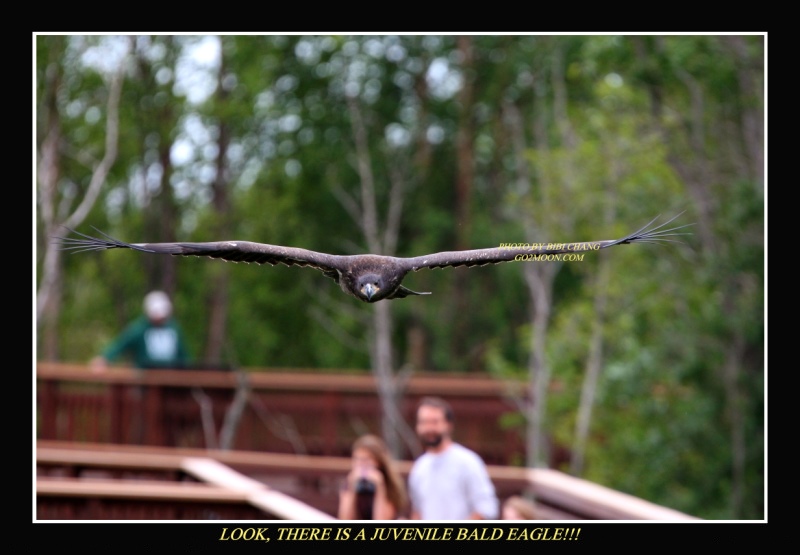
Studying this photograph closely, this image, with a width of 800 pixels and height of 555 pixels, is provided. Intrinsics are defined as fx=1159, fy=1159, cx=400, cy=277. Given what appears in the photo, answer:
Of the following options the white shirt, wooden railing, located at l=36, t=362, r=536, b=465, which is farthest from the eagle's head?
wooden railing, located at l=36, t=362, r=536, b=465

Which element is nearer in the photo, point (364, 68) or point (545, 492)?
point (545, 492)

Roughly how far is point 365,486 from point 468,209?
12.8 metres

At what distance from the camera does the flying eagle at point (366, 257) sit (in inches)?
179

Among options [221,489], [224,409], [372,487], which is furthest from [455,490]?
[224,409]

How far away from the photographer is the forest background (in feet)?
40.8

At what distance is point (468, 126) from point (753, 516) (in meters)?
9.49

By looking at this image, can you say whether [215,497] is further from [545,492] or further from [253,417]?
[253,417]

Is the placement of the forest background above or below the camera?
above

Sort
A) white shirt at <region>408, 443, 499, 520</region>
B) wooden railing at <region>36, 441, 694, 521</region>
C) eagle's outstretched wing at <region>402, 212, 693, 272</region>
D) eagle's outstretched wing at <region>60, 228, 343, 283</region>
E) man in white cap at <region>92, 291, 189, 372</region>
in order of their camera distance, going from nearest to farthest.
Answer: eagle's outstretched wing at <region>60, 228, 343, 283</region>, eagle's outstretched wing at <region>402, 212, 693, 272</region>, white shirt at <region>408, 443, 499, 520</region>, wooden railing at <region>36, 441, 694, 521</region>, man in white cap at <region>92, 291, 189, 372</region>

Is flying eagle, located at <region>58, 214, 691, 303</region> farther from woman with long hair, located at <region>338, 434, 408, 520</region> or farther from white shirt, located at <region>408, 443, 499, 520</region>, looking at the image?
woman with long hair, located at <region>338, 434, 408, 520</region>

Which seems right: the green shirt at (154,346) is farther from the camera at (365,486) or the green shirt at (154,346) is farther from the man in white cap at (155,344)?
the camera at (365,486)

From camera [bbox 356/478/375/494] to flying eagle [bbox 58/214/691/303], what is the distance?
234 cm

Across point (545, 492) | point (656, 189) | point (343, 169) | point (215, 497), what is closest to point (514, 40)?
point (343, 169)

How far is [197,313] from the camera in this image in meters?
20.3
